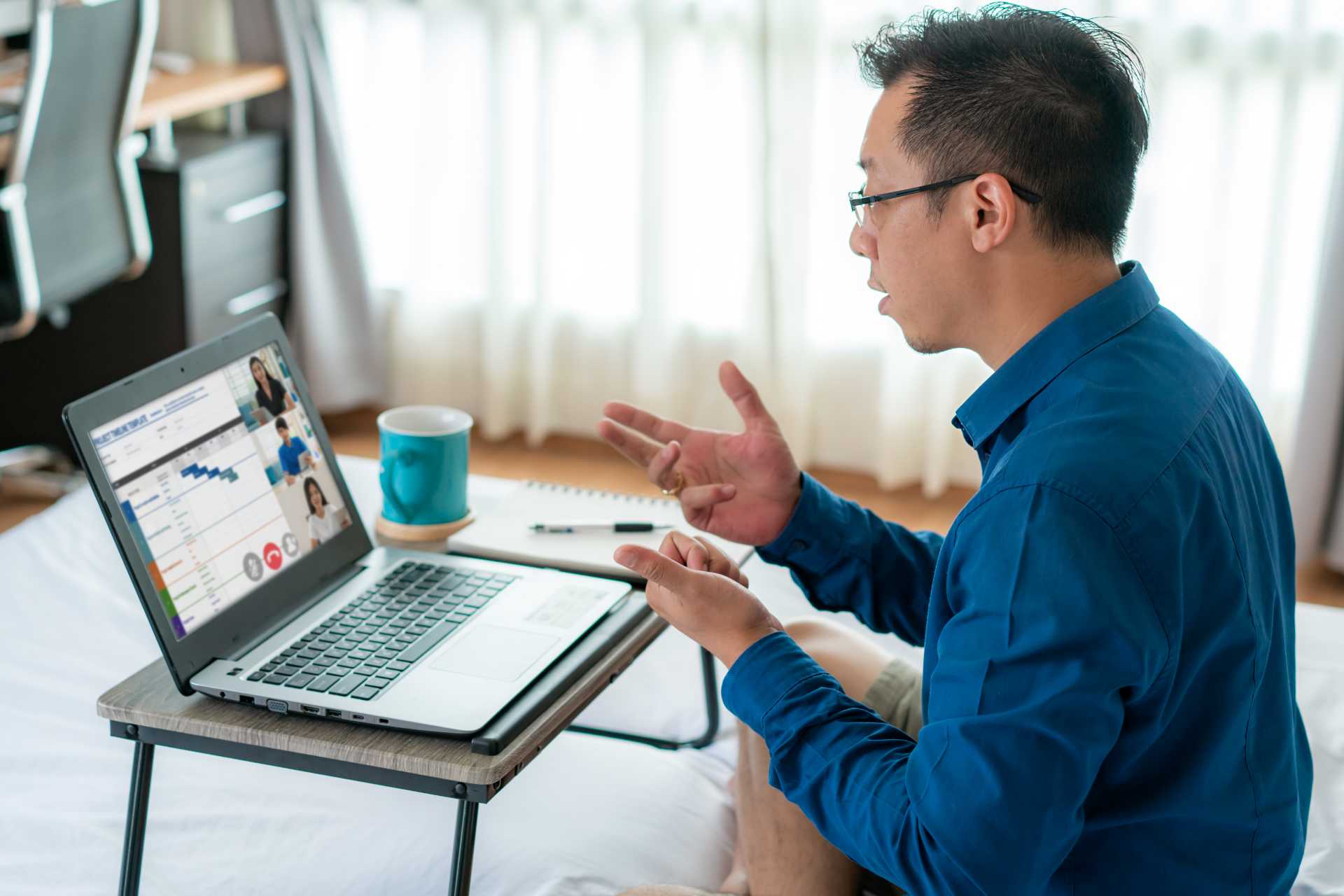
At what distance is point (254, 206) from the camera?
132 inches

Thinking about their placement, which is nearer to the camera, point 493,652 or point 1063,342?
point 1063,342

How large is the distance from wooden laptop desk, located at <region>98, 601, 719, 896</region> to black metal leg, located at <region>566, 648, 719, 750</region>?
538 millimetres

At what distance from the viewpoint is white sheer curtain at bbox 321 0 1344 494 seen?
2.90 m

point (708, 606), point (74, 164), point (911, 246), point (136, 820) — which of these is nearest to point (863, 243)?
point (911, 246)

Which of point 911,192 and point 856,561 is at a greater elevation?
point 911,192

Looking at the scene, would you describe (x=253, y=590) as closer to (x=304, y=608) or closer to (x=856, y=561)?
(x=304, y=608)

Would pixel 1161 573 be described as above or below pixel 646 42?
below

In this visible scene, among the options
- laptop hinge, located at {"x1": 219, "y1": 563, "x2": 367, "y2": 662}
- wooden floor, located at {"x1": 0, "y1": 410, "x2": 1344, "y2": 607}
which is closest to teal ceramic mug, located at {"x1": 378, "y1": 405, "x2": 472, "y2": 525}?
laptop hinge, located at {"x1": 219, "y1": 563, "x2": 367, "y2": 662}

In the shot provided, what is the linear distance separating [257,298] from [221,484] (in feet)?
7.31

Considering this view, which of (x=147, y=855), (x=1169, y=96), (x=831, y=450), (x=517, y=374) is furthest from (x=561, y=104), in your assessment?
(x=147, y=855)

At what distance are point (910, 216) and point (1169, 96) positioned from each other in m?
2.05

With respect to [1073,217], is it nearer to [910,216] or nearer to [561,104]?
[910,216]

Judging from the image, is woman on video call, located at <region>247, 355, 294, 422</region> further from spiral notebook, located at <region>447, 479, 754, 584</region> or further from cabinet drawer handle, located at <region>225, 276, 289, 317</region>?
cabinet drawer handle, located at <region>225, 276, 289, 317</region>

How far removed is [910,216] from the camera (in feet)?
3.64
